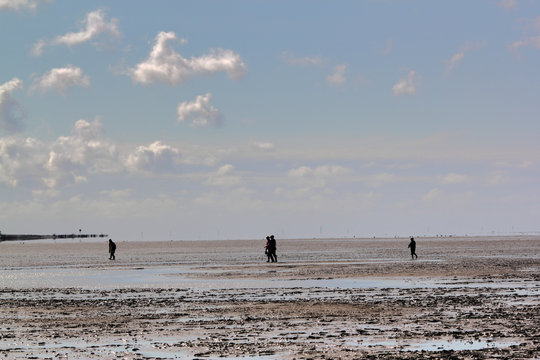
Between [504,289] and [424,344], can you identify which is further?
[504,289]

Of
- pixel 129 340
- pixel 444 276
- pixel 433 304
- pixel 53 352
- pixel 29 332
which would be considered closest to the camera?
pixel 53 352

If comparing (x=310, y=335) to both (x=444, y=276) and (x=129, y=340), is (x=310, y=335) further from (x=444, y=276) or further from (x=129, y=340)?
(x=444, y=276)

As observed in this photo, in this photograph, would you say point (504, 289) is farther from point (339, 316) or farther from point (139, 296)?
point (139, 296)

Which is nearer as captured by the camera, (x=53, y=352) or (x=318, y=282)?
(x=53, y=352)

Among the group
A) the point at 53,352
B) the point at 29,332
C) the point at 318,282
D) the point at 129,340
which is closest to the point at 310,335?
the point at 129,340

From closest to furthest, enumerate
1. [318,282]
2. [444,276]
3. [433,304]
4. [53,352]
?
[53,352] → [433,304] → [318,282] → [444,276]

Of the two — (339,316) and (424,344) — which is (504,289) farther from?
(424,344)

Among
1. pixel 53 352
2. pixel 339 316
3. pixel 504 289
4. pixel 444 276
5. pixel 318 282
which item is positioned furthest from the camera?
pixel 444 276

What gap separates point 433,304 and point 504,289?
7.19m

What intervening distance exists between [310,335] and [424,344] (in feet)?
10.6

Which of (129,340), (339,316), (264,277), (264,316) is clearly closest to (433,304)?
(339,316)

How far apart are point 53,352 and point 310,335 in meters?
6.46

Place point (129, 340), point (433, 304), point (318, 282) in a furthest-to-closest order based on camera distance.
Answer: point (318, 282)
point (433, 304)
point (129, 340)

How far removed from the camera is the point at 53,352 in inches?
735
